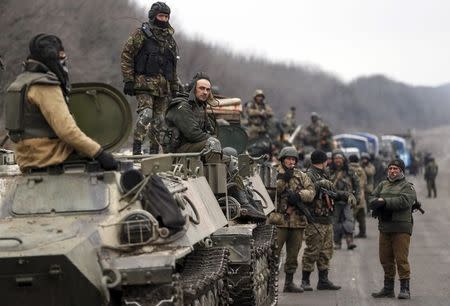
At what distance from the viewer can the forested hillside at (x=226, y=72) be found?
1570 inches

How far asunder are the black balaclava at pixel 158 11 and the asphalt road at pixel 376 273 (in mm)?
4154

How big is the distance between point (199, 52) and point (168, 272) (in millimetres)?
55699

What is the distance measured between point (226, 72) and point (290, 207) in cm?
6509

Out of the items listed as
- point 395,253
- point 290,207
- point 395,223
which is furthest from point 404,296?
point 290,207

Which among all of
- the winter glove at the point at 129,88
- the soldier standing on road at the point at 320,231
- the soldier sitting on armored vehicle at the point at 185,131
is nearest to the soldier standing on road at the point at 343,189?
the soldier standing on road at the point at 320,231

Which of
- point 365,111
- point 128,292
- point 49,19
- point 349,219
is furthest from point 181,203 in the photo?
point 365,111

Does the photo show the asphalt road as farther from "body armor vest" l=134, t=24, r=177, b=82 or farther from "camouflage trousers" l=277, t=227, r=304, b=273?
"body armor vest" l=134, t=24, r=177, b=82

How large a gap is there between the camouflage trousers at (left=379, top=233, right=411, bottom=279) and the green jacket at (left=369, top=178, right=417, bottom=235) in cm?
12

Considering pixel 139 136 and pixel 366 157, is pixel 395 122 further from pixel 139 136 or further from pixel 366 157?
pixel 139 136

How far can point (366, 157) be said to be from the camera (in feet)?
128

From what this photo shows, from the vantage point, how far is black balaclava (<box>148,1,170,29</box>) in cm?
1698

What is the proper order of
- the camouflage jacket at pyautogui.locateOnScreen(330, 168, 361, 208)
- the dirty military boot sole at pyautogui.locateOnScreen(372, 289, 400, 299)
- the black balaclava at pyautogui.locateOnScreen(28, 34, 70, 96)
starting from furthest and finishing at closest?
the camouflage jacket at pyautogui.locateOnScreen(330, 168, 361, 208) < the dirty military boot sole at pyautogui.locateOnScreen(372, 289, 400, 299) < the black balaclava at pyautogui.locateOnScreen(28, 34, 70, 96)

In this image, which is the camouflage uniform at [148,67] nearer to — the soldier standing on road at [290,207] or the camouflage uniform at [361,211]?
the soldier standing on road at [290,207]

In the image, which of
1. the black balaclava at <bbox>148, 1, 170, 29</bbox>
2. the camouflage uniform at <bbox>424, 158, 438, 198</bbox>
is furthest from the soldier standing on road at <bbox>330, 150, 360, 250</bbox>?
the camouflage uniform at <bbox>424, 158, 438, 198</bbox>
